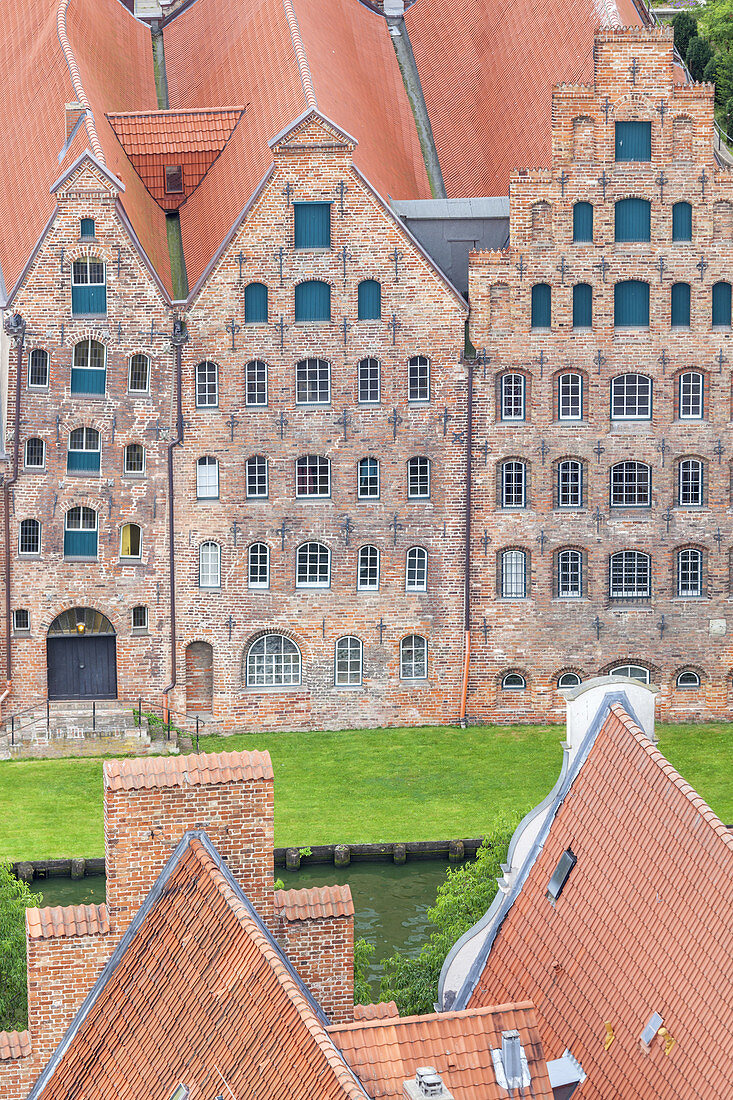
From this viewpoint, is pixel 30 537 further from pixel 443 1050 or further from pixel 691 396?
pixel 443 1050

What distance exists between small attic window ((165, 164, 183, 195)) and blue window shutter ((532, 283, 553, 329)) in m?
13.4

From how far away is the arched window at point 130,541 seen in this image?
6975 centimetres

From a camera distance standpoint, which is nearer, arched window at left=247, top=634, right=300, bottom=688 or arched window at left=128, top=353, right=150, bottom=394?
arched window at left=128, top=353, right=150, bottom=394

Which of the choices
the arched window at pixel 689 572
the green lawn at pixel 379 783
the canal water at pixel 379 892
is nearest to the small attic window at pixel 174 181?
the green lawn at pixel 379 783

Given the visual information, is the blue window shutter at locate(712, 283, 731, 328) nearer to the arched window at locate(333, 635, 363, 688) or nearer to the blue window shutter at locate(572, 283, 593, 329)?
the blue window shutter at locate(572, 283, 593, 329)

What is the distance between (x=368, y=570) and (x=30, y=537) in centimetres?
1086

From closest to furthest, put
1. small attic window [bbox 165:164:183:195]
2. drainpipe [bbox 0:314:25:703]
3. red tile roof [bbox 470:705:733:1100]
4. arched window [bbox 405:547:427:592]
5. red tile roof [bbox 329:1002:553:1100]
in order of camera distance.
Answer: red tile roof [bbox 329:1002:553:1100], red tile roof [bbox 470:705:733:1100], drainpipe [bbox 0:314:25:703], arched window [bbox 405:547:427:592], small attic window [bbox 165:164:183:195]

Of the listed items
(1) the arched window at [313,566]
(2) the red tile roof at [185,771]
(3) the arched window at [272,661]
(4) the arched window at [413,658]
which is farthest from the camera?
(4) the arched window at [413,658]

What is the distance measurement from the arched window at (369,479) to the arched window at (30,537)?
1036 cm

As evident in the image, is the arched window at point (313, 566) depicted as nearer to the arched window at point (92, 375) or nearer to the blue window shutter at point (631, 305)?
the arched window at point (92, 375)

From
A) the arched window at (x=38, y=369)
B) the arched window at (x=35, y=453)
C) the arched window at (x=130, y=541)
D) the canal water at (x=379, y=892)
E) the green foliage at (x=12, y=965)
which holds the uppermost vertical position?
the arched window at (x=38, y=369)

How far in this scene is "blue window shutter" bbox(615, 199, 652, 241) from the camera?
227ft

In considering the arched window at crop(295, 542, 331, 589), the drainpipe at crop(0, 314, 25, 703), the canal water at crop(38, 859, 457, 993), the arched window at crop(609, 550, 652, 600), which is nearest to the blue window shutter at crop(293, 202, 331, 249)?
the drainpipe at crop(0, 314, 25, 703)

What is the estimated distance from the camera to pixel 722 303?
69938 millimetres
